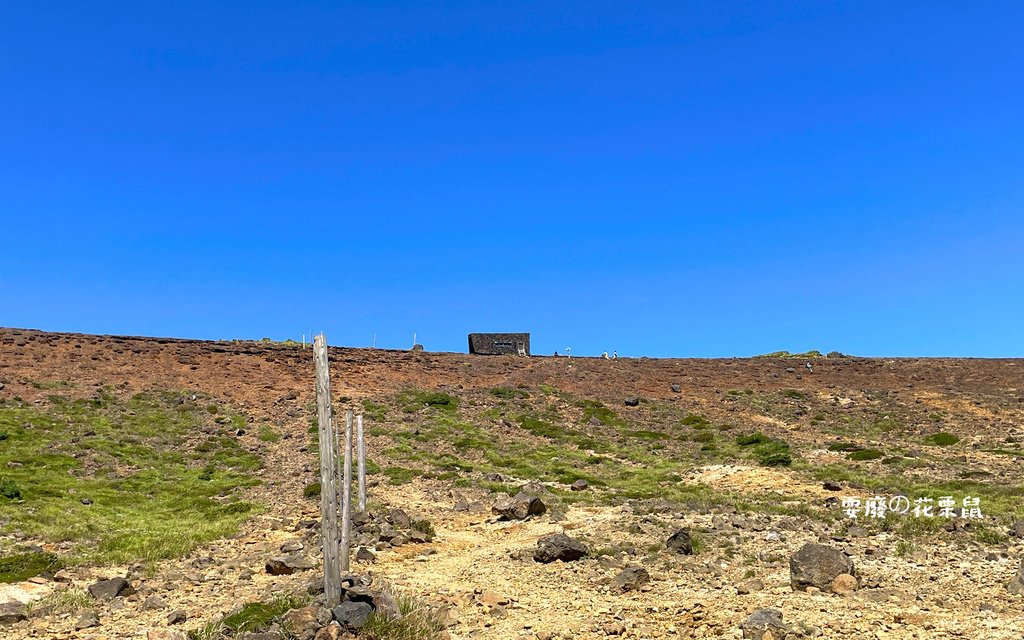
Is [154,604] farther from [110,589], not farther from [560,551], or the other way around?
[560,551]

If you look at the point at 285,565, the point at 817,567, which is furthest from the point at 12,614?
the point at 817,567

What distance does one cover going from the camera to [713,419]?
47.8 meters

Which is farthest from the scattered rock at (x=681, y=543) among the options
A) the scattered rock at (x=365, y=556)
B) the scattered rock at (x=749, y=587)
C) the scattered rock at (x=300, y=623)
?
the scattered rock at (x=300, y=623)

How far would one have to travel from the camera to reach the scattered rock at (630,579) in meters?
16.5

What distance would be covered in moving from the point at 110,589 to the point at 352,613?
6273 mm

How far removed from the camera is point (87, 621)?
603 inches

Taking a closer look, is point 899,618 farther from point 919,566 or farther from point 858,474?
point 858,474

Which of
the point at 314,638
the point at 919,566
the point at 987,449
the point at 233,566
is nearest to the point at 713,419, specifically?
the point at 987,449

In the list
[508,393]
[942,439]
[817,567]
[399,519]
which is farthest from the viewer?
[508,393]

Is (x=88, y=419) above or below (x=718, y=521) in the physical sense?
above

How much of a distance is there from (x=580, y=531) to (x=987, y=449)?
26.9 m

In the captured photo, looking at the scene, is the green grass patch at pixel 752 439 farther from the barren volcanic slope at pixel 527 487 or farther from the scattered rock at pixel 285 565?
the scattered rock at pixel 285 565

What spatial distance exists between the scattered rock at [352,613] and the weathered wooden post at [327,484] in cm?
41

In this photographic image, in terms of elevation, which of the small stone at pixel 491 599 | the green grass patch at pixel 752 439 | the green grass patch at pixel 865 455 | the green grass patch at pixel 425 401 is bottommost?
the small stone at pixel 491 599
